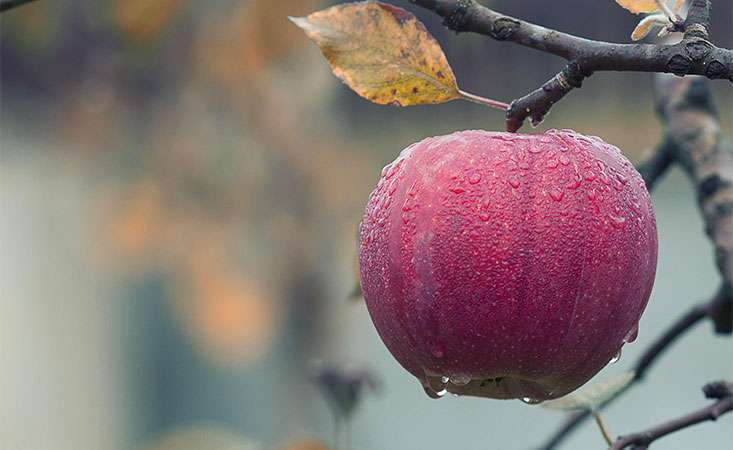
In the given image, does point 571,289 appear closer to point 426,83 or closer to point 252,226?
point 426,83

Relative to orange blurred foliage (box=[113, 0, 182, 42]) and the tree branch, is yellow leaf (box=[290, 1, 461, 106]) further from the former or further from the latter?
orange blurred foliage (box=[113, 0, 182, 42])

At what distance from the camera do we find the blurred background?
1.61m

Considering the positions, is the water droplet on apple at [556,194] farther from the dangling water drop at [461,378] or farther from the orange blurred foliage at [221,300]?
the orange blurred foliage at [221,300]

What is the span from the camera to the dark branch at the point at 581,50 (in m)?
0.37

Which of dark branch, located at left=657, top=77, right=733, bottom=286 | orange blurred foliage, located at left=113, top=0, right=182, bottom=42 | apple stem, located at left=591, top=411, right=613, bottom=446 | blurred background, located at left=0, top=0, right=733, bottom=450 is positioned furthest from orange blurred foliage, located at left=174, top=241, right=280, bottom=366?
apple stem, located at left=591, top=411, right=613, bottom=446

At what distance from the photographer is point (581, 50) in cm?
40

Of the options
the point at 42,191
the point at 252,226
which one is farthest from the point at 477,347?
the point at 42,191

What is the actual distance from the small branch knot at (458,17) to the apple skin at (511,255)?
6 cm

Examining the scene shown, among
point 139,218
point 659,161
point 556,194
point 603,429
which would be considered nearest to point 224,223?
point 139,218

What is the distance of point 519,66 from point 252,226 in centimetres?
77

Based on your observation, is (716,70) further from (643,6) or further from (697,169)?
(697,169)

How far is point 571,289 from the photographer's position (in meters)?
0.43

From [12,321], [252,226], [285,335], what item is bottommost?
[12,321]

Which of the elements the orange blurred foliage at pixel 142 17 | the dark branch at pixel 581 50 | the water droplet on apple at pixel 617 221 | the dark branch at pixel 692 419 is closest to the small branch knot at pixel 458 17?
the dark branch at pixel 581 50
